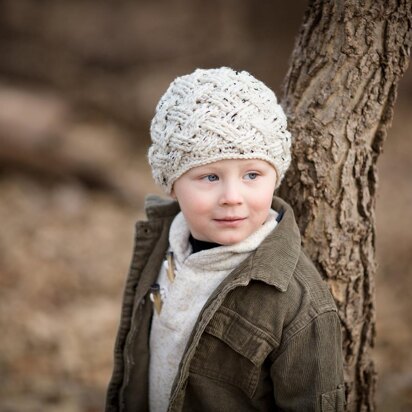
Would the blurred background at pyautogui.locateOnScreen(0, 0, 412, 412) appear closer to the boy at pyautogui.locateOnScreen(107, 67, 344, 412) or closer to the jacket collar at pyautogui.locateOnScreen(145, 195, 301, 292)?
the boy at pyautogui.locateOnScreen(107, 67, 344, 412)

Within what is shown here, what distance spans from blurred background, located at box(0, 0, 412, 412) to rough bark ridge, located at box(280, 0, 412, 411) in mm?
1438

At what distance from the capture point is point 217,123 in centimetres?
184

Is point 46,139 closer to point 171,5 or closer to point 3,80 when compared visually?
point 3,80

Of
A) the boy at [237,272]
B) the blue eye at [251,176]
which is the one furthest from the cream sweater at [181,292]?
the blue eye at [251,176]

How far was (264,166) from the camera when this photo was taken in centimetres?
192

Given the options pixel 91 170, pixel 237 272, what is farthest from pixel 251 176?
pixel 91 170

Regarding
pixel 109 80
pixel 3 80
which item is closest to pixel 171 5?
pixel 109 80

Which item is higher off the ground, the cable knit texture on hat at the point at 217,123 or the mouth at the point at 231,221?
the cable knit texture on hat at the point at 217,123

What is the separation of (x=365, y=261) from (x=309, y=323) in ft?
1.91

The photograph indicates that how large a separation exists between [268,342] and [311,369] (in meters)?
0.17

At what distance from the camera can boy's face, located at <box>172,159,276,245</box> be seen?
1.88m

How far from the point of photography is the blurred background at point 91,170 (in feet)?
13.1

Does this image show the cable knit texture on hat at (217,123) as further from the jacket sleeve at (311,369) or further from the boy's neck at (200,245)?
the jacket sleeve at (311,369)

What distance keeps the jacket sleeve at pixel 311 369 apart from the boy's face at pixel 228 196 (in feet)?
1.31
